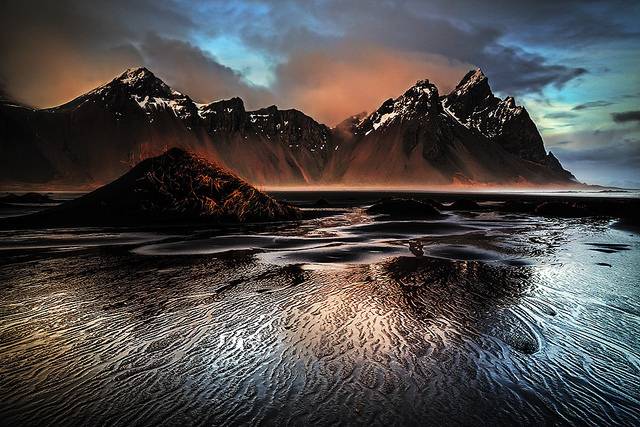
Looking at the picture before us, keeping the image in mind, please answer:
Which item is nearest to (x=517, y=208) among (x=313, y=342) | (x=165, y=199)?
(x=165, y=199)

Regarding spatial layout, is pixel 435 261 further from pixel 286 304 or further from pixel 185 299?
pixel 185 299

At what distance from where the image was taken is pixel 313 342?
4832 millimetres

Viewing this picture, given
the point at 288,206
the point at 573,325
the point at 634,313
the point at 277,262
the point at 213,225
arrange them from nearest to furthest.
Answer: the point at 573,325, the point at 634,313, the point at 277,262, the point at 213,225, the point at 288,206

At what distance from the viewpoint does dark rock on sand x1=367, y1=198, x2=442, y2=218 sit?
29.2 meters

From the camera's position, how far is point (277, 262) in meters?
10.2

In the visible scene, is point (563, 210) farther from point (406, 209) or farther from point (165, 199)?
point (165, 199)

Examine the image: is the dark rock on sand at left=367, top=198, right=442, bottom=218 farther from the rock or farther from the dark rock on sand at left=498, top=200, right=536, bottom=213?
the dark rock on sand at left=498, top=200, right=536, bottom=213

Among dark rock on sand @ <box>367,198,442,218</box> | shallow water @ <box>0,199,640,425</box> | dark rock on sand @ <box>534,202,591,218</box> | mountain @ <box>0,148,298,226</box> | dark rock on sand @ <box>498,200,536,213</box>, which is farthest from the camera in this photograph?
dark rock on sand @ <box>498,200,536,213</box>

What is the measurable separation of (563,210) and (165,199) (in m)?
36.6

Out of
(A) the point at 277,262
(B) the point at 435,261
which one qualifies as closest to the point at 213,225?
(A) the point at 277,262

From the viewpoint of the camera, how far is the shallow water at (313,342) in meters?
3.36

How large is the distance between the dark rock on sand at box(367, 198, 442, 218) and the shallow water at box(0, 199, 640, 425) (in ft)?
62.4

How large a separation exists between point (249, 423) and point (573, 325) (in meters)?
5.23

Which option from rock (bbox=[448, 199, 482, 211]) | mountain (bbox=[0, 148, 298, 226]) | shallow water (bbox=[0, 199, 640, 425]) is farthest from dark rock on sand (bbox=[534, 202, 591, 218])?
mountain (bbox=[0, 148, 298, 226])
